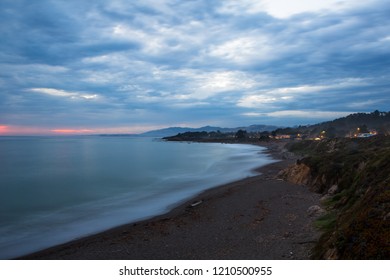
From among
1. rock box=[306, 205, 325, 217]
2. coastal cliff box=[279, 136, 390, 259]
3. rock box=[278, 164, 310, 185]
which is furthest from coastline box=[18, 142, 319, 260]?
rock box=[278, 164, 310, 185]

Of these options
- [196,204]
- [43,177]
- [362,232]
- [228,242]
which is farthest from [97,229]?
[43,177]

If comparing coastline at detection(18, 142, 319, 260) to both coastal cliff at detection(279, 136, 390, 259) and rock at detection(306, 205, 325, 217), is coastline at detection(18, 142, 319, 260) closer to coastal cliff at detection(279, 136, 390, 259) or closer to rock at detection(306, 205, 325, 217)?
rock at detection(306, 205, 325, 217)

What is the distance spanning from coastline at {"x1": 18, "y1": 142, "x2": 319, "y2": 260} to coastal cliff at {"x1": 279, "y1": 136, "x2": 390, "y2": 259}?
1.29m

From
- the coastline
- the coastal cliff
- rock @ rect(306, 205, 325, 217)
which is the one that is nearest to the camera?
the coastal cliff

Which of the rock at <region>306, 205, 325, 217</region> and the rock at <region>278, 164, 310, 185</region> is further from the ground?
the rock at <region>278, 164, 310, 185</region>

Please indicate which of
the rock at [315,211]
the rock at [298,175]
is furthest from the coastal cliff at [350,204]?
the rock at [315,211]

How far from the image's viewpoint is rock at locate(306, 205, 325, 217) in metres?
15.8

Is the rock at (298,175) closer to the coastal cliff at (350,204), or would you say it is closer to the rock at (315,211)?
the coastal cliff at (350,204)

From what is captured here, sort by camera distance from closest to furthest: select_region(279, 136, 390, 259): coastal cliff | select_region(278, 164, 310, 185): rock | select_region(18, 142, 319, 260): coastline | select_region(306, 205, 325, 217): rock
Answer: select_region(279, 136, 390, 259): coastal cliff < select_region(18, 142, 319, 260): coastline < select_region(306, 205, 325, 217): rock < select_region(278, 164, 310, 185): rock

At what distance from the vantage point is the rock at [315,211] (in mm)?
15773

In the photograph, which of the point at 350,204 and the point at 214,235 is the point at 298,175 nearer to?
the point at 350,204

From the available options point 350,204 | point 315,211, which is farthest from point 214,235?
point 350,204

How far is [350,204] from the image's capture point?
13.4 meters
